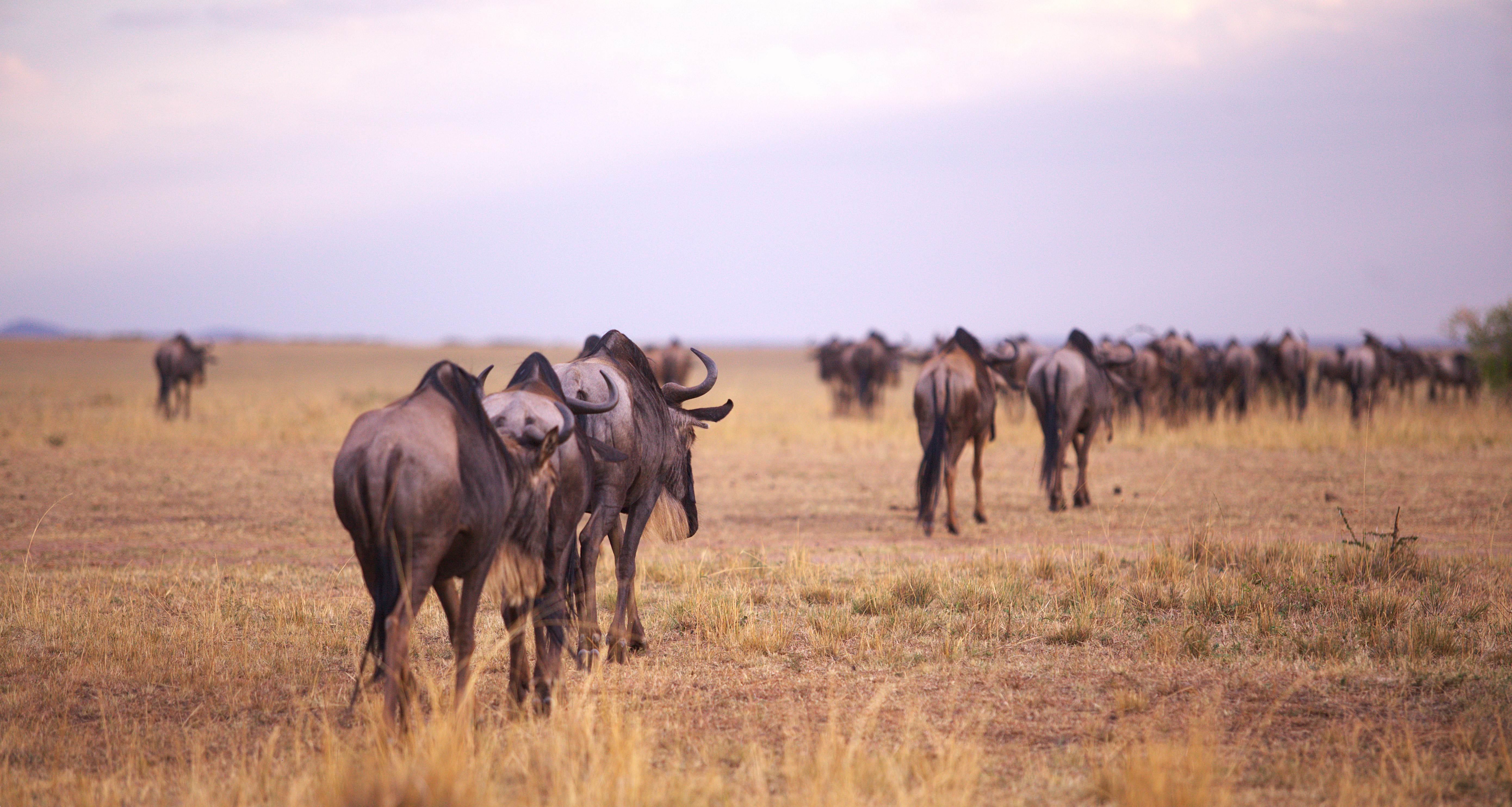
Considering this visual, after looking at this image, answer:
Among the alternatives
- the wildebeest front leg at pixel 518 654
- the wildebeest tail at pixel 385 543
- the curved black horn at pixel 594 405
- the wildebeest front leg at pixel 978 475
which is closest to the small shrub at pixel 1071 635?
the curved black horn at pixel 594 405

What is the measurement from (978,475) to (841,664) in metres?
6.39

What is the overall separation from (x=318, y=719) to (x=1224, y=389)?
2433 cm

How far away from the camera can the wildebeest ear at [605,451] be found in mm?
5238

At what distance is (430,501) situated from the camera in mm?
4082

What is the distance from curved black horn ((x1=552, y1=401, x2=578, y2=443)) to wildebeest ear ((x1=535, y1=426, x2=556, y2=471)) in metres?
0.03

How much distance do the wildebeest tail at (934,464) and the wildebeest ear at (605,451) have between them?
5.96 m

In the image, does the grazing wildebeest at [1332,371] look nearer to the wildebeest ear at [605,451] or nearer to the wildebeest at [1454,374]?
the wildebeest at [1454,374]

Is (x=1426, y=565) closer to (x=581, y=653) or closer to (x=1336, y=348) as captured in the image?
(x=581, y=653)

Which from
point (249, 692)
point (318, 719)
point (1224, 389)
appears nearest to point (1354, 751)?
point (318, 719)

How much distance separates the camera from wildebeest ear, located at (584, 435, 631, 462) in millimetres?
5238

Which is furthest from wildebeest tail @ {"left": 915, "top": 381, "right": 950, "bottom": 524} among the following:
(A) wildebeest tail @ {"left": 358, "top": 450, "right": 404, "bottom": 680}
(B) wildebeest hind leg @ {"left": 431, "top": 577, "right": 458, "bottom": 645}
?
(A) wildebeest tail @ {"left": 358, "top": 450, "right": 404, "bottom": 680}

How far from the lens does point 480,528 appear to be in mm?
4324

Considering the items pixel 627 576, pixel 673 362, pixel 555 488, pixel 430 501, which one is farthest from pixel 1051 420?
pixel 673 362

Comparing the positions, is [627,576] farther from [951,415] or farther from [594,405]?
[951,415]
